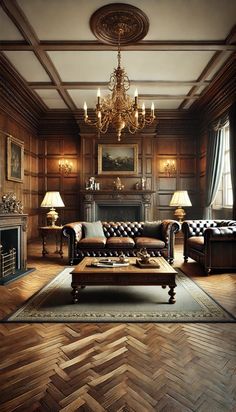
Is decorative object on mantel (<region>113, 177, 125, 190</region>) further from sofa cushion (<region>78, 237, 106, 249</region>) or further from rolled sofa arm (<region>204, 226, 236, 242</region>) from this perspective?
rolled sofa arm (<region>204, 226, 236, 242</region>)

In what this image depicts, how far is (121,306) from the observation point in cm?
298

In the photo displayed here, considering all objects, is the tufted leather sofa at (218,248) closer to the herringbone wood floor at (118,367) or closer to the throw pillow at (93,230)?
the throw pillow at (93,230)

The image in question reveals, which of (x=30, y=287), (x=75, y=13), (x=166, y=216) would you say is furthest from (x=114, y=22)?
(x=166, y=216)

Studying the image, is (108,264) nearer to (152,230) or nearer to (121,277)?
(121,277)

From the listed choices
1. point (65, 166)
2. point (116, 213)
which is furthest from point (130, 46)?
point (116, 213)

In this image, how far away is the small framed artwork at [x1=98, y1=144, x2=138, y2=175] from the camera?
795 centimetres

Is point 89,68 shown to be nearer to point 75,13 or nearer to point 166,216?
point 75,13

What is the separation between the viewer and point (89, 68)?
534cm

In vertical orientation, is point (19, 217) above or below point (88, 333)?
above

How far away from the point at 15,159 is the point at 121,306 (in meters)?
4.60

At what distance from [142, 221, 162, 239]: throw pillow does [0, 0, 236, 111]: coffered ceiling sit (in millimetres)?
2918

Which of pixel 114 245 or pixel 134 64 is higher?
pixel 134 64

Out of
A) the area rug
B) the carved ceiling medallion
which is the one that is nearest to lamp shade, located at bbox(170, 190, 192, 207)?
the area rug

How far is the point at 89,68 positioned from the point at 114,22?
56.4 inches
